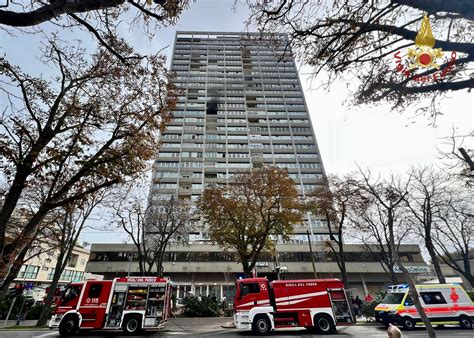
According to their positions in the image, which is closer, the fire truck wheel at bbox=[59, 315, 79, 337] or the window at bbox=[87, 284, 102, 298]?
the fire truck wheel at bbox=[59, 315, 79, 337]

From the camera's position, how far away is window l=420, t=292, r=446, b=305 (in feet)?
45.7

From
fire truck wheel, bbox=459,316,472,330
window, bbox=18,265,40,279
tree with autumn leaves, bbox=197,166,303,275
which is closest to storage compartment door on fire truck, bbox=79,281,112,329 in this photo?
tree with autumn leaves, bbox=197,166,303,275

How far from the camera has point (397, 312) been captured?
13.3 metres

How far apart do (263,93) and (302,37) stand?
7456cm

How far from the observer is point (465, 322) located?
530 inches

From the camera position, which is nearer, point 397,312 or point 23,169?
point 23,169

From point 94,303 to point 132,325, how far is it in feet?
7.54

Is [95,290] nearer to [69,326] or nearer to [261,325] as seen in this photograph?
[69,326]

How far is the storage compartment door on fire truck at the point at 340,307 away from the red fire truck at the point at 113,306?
8.98 meters

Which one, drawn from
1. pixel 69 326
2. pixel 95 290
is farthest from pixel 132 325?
pixel 69 326

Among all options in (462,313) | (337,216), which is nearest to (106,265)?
(337,216)

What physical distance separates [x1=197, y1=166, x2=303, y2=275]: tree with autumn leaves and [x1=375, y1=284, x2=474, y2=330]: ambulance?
792 centimetres

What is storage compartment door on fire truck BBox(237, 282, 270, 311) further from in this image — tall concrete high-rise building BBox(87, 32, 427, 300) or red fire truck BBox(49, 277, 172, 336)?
tall concrete high-rise building BBox(87, 32, 427, 300)

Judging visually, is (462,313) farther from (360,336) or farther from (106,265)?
(106,265)
